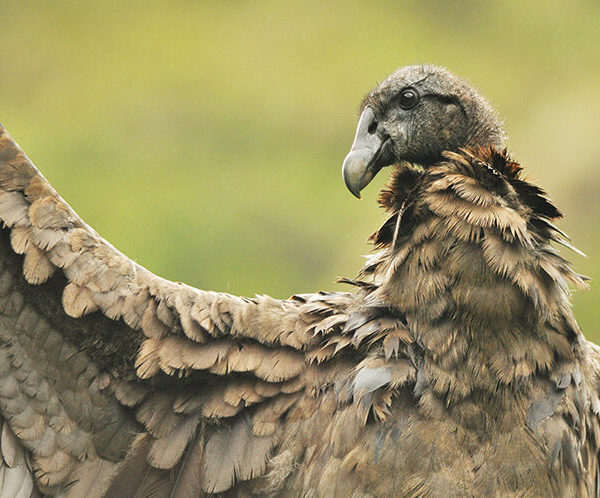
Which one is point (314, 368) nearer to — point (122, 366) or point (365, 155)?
point (122, 366)

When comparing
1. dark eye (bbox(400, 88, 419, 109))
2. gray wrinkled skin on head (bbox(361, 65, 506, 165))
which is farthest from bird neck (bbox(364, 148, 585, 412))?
dark eye (bbox(400, 88, 419, 109))

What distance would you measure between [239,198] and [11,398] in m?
7.01

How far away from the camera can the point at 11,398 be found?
2.95 m

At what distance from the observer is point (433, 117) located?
3.28 metres

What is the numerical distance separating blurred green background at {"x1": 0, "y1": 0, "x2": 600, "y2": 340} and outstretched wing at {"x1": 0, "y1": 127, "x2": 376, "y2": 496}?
529 cm

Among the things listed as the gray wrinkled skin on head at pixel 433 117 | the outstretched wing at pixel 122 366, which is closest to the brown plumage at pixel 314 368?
the outstretched wing at pixel 122 366

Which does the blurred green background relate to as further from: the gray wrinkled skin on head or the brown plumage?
the brown plumage

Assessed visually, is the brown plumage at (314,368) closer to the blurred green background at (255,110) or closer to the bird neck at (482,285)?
the bird neck at (482,285)

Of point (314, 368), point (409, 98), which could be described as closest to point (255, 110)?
point (409, 98)

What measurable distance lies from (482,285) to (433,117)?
620 mm

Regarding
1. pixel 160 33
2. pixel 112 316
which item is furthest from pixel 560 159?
pixel 112 316

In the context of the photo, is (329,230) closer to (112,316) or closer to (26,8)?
(26,8)

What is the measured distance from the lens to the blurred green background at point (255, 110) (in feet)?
29.6

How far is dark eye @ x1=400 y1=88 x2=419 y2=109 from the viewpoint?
3324 millimetres
